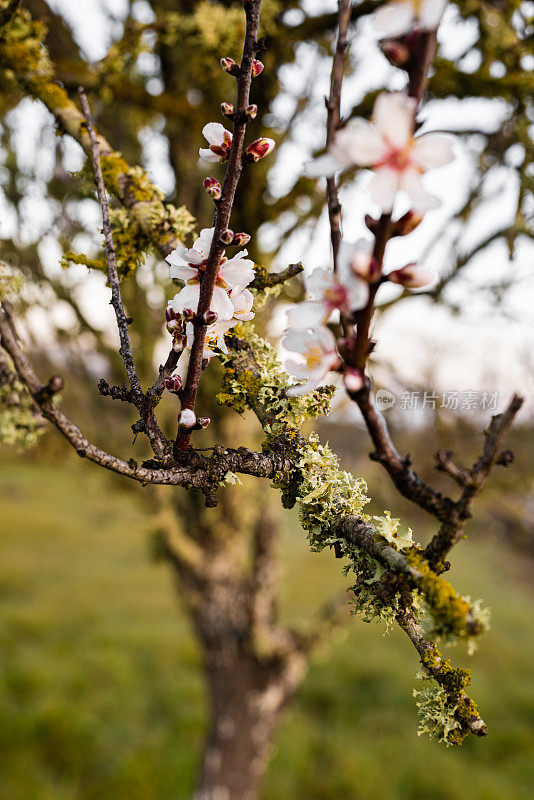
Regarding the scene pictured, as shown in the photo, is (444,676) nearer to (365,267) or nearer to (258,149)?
(365,267)

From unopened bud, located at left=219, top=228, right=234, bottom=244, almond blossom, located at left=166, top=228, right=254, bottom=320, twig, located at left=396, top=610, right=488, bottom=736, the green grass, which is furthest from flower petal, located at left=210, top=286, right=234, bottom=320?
the green grass

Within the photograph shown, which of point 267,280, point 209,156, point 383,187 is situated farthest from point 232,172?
point 267,280

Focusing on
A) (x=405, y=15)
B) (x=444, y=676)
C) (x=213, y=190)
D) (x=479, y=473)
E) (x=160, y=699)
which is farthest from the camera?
(x=160, y=699)

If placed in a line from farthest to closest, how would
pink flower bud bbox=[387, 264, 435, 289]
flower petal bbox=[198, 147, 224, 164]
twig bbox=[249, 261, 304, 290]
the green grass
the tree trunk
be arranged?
the green grass → the tree trunk → twig bbox=[249, 261, 304, 290] → flower petal bbox=[198, 147, 224, 164] → pink flower bud bbox=[387, 264, 435, 289]

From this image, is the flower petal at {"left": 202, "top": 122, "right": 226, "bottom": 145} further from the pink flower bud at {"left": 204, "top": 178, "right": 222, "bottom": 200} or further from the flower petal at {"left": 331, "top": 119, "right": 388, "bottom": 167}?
the flower petal at {"left": 331, "top": 119, "right": 388, "bottom": 167}

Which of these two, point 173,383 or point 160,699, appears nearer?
point 173,383

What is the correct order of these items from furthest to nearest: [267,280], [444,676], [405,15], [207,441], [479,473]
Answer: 1. [207,441]
2. [267,280]
3. [444,676]
4. [479,473]
5. [405,15]

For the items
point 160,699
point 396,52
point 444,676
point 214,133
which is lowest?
point 444,676

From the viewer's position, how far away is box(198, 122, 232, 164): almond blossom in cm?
86

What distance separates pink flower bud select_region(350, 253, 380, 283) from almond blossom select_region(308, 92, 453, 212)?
58 mm

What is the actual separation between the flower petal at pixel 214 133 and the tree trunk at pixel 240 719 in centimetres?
408

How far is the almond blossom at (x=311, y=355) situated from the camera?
0.72m

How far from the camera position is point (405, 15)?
1.88 feet

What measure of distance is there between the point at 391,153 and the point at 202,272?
0.37 metres
